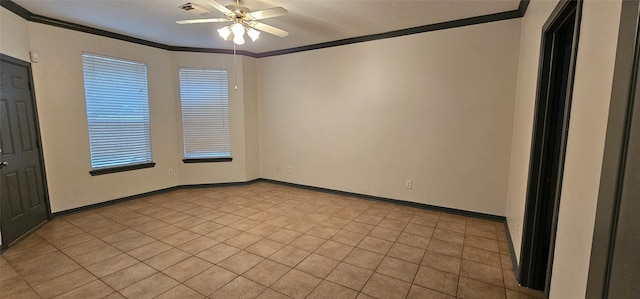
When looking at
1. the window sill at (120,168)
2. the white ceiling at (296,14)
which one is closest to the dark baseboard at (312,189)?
the window sill at (120,168)

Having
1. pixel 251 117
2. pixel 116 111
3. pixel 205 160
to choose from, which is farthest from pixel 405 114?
pixel 116 111

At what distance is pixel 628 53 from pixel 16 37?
5.01 metres

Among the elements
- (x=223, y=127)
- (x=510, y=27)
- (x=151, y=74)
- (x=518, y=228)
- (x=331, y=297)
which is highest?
(x=510, y=27)

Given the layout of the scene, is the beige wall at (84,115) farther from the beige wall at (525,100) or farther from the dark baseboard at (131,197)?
the beige wall at (525,100)

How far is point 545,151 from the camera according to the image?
6.87 feet

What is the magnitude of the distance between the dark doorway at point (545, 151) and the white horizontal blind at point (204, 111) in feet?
15.4

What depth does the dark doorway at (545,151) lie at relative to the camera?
6.61 feet

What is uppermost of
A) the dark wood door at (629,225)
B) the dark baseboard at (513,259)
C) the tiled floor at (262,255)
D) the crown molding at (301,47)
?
the crown molding at (301,47)

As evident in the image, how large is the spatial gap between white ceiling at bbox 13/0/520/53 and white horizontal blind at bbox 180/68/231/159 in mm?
854

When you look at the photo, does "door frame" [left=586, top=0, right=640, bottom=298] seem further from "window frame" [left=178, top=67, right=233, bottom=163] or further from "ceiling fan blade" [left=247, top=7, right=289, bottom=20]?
"window frame" [left=178, top=67, right=233, bottom=163]

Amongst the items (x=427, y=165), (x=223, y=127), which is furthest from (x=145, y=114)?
(x=427, y=165)

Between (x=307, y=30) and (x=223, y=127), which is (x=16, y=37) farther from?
(x=307, y=30)

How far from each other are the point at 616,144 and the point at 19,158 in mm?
4880

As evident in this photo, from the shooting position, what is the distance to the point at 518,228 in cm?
253
